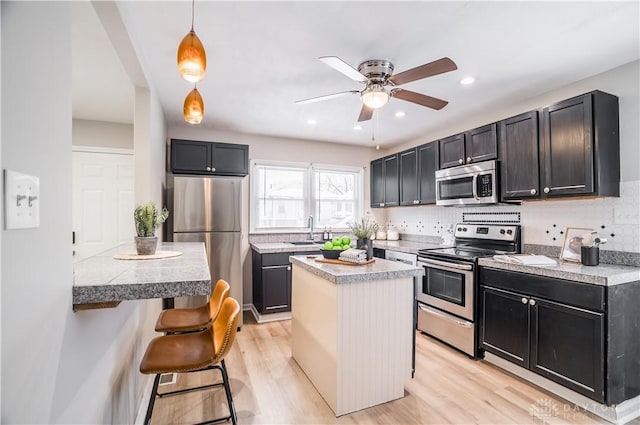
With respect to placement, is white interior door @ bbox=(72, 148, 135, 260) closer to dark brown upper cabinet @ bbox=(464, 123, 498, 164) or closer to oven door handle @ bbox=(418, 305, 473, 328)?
oven door handle @ bbox=(418, 305, 473, 328)

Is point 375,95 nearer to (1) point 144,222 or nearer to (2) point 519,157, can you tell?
(2) point 519,157

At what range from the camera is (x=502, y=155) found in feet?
9.91

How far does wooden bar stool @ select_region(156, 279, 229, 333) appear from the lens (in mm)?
1988

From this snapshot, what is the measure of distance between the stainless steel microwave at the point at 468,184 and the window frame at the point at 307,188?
1.70m

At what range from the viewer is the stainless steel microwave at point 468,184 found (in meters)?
3.10

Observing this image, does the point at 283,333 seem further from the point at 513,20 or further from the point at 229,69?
the point at 513,20

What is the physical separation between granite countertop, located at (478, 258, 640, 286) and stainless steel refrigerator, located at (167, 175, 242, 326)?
286 cm

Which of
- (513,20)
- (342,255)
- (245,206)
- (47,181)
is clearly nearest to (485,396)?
(342,255)

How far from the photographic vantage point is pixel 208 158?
12.4 ft

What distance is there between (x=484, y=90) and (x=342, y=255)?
210 cm

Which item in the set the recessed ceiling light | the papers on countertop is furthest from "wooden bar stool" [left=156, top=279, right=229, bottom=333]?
the recessed ceiling light

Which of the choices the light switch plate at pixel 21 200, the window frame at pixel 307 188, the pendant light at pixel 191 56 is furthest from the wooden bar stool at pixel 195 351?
the window frame at pixel 307 188

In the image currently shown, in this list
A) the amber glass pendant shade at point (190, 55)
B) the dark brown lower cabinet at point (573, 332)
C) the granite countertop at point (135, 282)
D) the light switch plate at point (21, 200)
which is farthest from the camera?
the dark brown lower cabinet at point (573, 332)

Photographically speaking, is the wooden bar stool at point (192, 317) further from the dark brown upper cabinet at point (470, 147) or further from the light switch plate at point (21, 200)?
the dark brown upper cabinet at point (470, 147)
